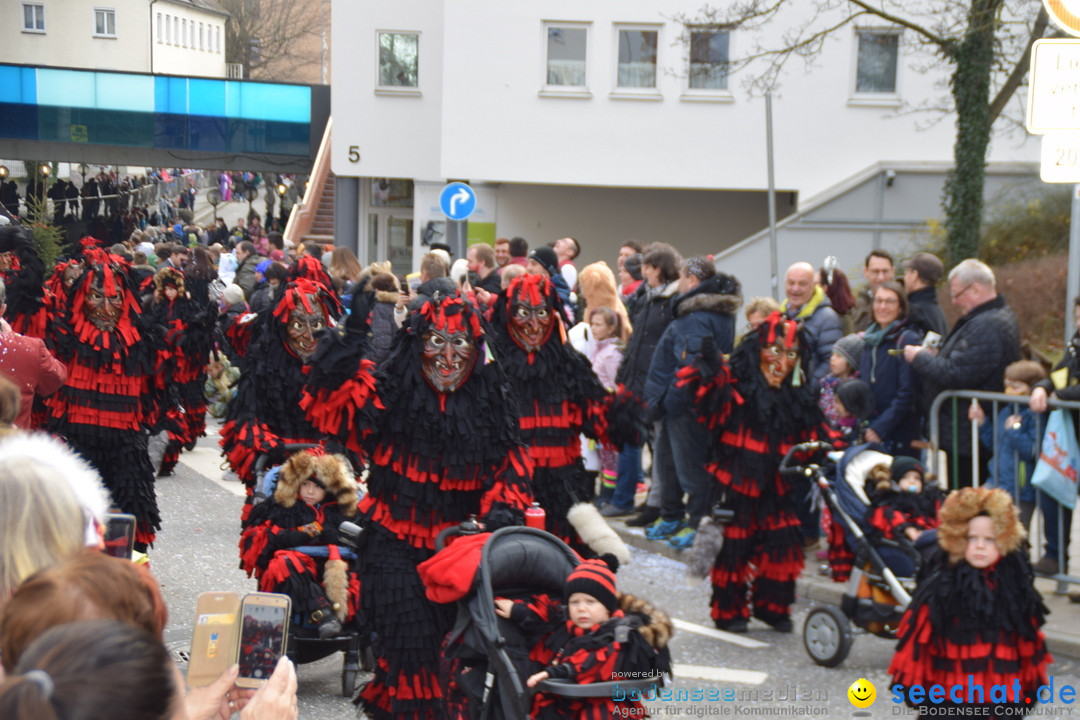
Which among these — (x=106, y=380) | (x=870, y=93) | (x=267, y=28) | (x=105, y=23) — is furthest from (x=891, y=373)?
(x=267, y=28)

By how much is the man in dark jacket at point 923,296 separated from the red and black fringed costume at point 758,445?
1398 mm

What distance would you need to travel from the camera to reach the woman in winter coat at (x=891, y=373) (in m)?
7.30

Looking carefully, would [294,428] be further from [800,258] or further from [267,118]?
[267,118]

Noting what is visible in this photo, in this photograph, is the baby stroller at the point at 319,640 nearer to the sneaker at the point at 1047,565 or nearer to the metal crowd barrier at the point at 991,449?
the metal crowd barrier at the point at 991,449

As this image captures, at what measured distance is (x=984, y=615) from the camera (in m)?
4.64

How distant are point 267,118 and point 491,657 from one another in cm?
2687

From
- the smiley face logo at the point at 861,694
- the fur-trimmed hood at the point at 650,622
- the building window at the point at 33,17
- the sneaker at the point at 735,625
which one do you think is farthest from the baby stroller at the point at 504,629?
the building window at the point at 33,17

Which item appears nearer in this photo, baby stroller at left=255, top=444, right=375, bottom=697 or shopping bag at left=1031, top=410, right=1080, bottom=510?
baby stroller at left=255, top=444, right=375, bottom=697

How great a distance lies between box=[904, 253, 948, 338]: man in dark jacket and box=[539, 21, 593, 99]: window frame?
1569cm

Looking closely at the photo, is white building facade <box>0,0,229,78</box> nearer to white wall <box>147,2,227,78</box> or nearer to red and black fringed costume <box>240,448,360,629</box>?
white wall <box>147,2,227,78</box>

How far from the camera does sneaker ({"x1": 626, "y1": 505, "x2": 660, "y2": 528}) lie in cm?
895

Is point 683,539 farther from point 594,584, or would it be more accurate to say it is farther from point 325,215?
point 325,215

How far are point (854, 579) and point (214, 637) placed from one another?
13.7 ft

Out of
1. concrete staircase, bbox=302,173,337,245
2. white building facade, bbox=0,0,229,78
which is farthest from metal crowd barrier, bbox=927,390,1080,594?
Answer: white building facade, bbox=0,0,229,78
